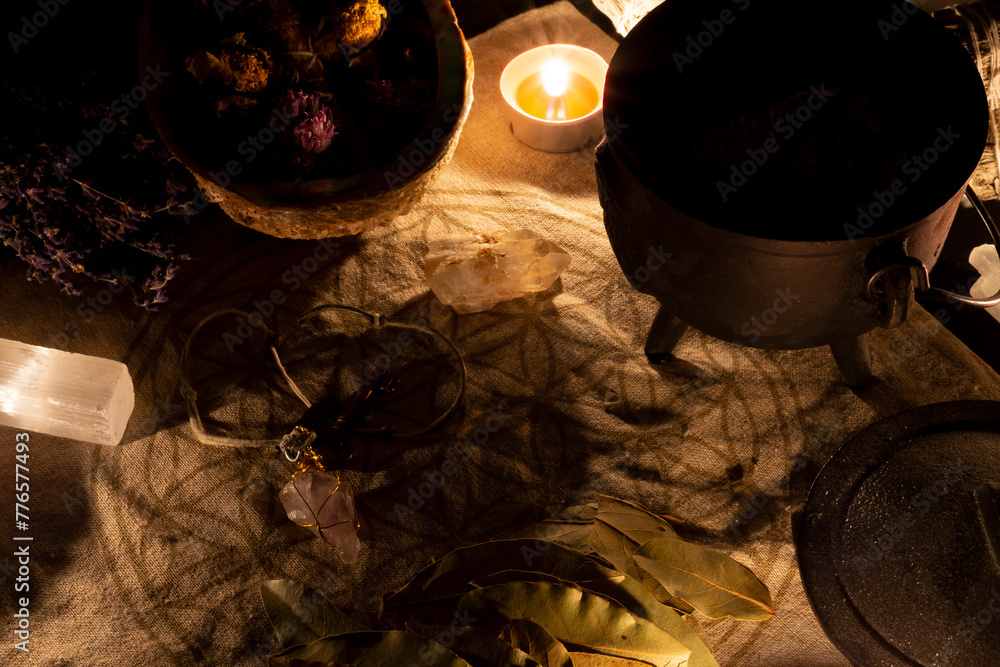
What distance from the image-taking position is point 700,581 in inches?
35.4

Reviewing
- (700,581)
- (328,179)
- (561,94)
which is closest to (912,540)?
(700,581)

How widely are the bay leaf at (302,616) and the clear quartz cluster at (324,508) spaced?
121 mm

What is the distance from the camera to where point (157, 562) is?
41.4 inches

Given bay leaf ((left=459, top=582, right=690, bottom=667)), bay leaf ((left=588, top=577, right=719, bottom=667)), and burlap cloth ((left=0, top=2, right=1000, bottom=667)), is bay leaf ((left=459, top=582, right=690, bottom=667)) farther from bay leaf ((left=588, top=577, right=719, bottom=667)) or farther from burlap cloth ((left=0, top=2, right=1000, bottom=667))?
burlap cloth ((left=0, top=2, right=1000, bottom=667))

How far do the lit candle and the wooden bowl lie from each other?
0.25 m

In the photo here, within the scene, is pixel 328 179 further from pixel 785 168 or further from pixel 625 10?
pixel 625 10

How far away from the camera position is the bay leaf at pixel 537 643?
79cm

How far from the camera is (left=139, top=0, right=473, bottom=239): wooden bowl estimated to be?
1.03 meters

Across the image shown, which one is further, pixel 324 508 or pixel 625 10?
pixel 625 10

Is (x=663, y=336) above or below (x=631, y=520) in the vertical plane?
above

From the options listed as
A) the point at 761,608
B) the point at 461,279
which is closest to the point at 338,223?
the point at 461,279

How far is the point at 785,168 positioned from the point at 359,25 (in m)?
0.64

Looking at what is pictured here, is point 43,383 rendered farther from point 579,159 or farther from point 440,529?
point 579,159

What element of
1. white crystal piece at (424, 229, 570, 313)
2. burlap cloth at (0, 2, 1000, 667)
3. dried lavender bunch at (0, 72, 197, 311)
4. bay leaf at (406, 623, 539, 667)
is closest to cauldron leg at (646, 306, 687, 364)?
burlap cloth at (0, 2, 1000, 667)
